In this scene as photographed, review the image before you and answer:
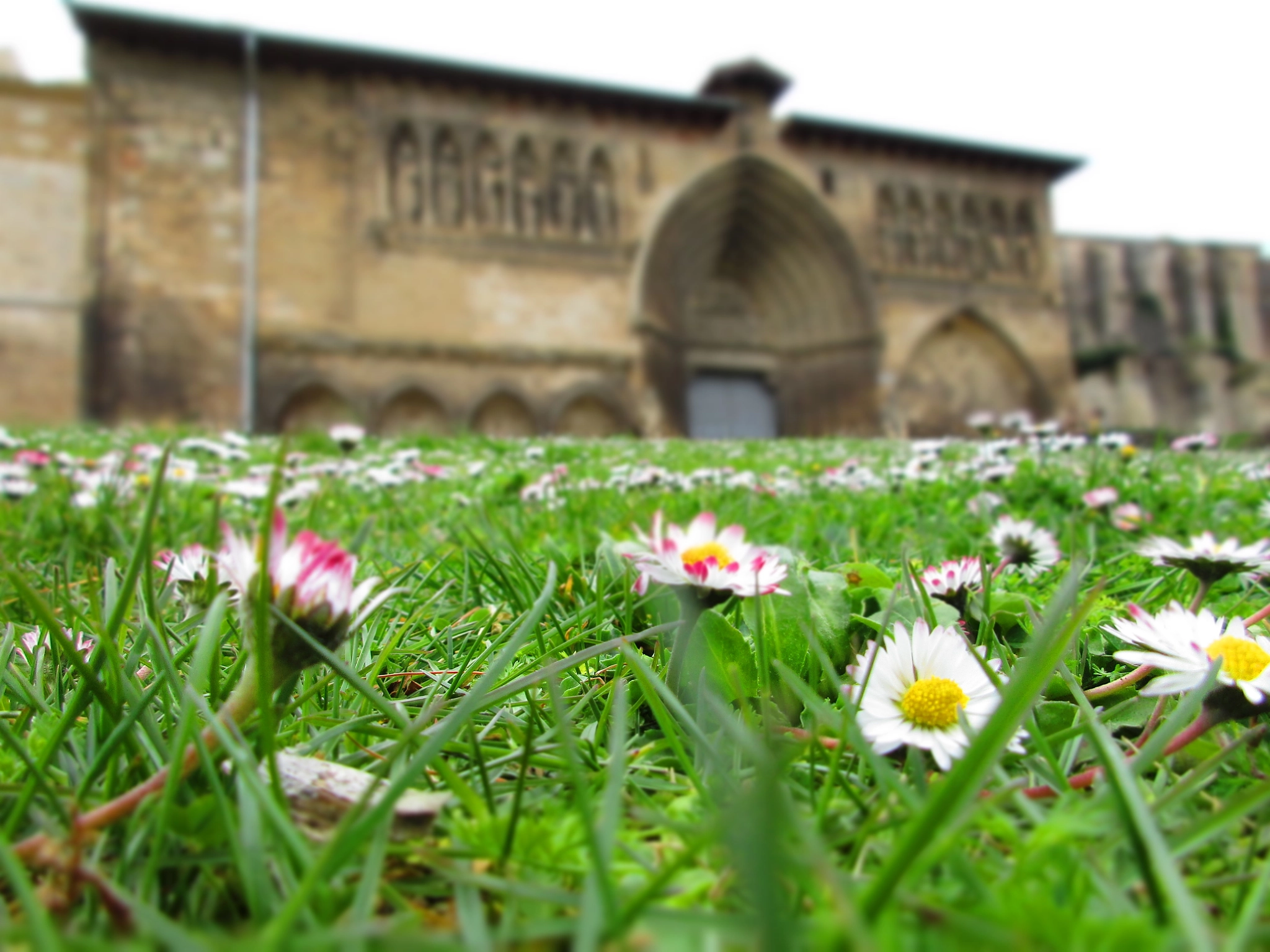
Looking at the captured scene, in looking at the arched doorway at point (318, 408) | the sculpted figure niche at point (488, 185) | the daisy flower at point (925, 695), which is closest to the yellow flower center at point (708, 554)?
the daisy flower at point (925, 695)

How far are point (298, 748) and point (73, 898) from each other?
0.15 metres

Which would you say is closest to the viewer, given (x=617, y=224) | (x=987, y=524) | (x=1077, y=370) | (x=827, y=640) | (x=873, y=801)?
(x=873, y=801)

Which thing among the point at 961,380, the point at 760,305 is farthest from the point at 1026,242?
the point at 760,305

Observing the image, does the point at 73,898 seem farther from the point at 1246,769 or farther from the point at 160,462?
the point at 1246,769

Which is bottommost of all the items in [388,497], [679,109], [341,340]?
[388,497]

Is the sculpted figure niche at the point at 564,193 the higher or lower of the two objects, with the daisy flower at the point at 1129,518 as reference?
higher

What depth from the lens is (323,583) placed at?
446 mm

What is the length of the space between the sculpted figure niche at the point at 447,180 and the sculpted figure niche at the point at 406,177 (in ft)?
0.64

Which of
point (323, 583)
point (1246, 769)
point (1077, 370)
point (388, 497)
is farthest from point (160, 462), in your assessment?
point (1077, 370)

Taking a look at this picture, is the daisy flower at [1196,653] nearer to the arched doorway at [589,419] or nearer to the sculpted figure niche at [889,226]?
the arched doorway at [589,419]

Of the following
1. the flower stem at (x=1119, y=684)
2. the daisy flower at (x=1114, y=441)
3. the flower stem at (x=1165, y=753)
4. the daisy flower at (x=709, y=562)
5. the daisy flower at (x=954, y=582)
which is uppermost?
the daisy flower at (x=1114, y=441)

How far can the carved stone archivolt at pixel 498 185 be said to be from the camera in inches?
429

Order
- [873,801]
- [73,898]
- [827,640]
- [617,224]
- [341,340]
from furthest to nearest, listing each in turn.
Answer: [617,224]
[341,340]
[827,640]
[873,801]
[73,898]

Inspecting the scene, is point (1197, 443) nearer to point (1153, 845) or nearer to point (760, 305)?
point (1153, 845)
